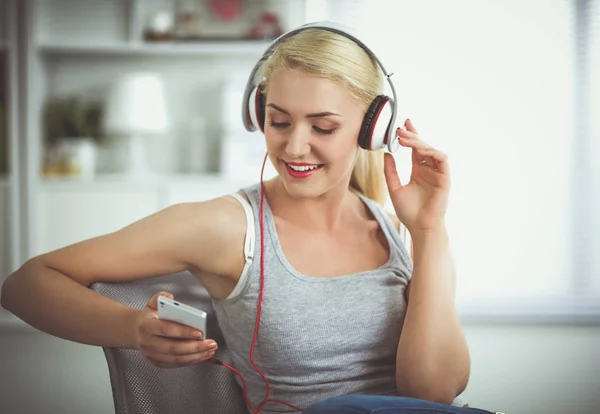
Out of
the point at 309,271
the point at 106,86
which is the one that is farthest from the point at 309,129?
the point at 106,86

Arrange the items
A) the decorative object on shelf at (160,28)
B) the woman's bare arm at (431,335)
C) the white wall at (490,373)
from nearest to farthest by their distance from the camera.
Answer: the woman's bare arm at (431,335), the white wall at (490,373), the decorative object on shelf at (160,28)

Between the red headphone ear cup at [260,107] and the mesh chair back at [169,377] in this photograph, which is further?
the red headphone ear cup at [260,107]

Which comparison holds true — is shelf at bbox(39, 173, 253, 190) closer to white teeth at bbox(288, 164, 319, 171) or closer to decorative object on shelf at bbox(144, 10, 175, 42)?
decorative object on shelf at bbox(144, 10, 175, 42)

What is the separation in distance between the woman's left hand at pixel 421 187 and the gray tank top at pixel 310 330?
0.13m

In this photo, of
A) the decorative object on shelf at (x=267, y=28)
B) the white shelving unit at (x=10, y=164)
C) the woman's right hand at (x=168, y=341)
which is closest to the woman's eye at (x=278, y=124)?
the woman's right hand at (x=168, y=341)

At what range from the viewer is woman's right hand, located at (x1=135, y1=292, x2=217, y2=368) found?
0.91m

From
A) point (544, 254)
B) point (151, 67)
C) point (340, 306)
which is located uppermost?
point (151, 67)

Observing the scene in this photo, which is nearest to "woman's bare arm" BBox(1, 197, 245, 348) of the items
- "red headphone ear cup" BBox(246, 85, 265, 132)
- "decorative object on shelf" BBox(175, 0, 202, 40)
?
"red headphone ear cup" BBox(246, 85, 265, 132)

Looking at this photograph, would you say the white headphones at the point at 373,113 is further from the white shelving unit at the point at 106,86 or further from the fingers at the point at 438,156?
the white shelving unit at the point at 106,86

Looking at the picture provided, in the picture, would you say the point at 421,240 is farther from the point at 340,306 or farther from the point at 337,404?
the point at 337,404

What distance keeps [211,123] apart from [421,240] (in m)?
2.31

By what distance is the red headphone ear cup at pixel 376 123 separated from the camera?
116cm

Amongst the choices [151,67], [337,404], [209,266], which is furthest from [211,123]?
[337,404]

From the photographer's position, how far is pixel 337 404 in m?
0.88
